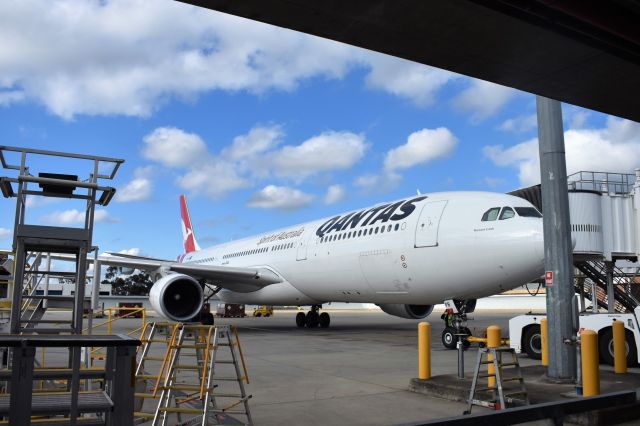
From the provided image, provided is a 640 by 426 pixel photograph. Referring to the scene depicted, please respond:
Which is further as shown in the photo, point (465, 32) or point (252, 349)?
point (252, 349)

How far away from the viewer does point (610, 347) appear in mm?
9445

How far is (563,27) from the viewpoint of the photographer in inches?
153

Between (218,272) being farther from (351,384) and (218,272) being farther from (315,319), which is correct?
(351,384)

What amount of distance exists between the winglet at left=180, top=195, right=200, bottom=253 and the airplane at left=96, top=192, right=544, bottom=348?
12413 mm

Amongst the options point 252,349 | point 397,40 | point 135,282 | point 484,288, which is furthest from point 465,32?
point 135,282

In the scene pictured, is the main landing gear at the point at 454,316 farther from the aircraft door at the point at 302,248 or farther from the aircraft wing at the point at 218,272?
the aircraft wing at the point at 218,272

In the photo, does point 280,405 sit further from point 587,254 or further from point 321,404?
point 587,254

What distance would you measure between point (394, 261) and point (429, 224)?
4.01 feet

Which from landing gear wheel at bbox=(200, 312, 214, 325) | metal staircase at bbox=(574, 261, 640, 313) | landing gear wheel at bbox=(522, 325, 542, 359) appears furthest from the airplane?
metal staircase at bbox=(574, 261, 640, 313)

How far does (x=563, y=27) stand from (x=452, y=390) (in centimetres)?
428

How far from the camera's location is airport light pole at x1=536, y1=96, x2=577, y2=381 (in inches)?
286

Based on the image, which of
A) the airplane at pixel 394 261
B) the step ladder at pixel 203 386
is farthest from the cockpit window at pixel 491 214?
the step ladder at pixel 203 386

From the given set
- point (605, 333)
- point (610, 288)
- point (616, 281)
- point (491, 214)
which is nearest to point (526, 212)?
point (491, 214)

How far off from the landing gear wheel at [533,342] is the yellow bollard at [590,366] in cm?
478
